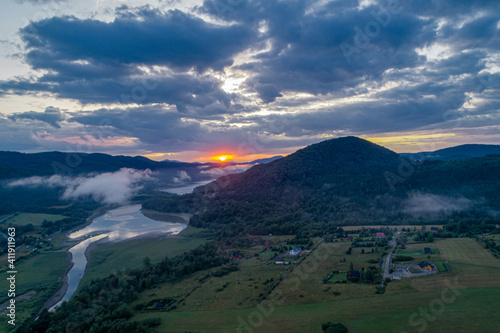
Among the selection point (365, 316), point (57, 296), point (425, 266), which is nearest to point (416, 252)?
point (425, 266)

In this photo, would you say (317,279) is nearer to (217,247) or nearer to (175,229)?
(217,247)

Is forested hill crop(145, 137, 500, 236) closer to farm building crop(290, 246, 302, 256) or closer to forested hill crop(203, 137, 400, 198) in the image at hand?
forested hill crop(203, 137, 400, 198)

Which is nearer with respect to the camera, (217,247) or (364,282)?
(364,282)

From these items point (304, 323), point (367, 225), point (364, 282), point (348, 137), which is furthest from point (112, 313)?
point (348, 137)

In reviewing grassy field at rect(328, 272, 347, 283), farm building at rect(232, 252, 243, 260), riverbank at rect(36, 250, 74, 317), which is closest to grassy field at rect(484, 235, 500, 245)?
grassy field at rect(328, 272, 347, 283)

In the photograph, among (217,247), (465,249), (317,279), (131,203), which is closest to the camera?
(317,279)
